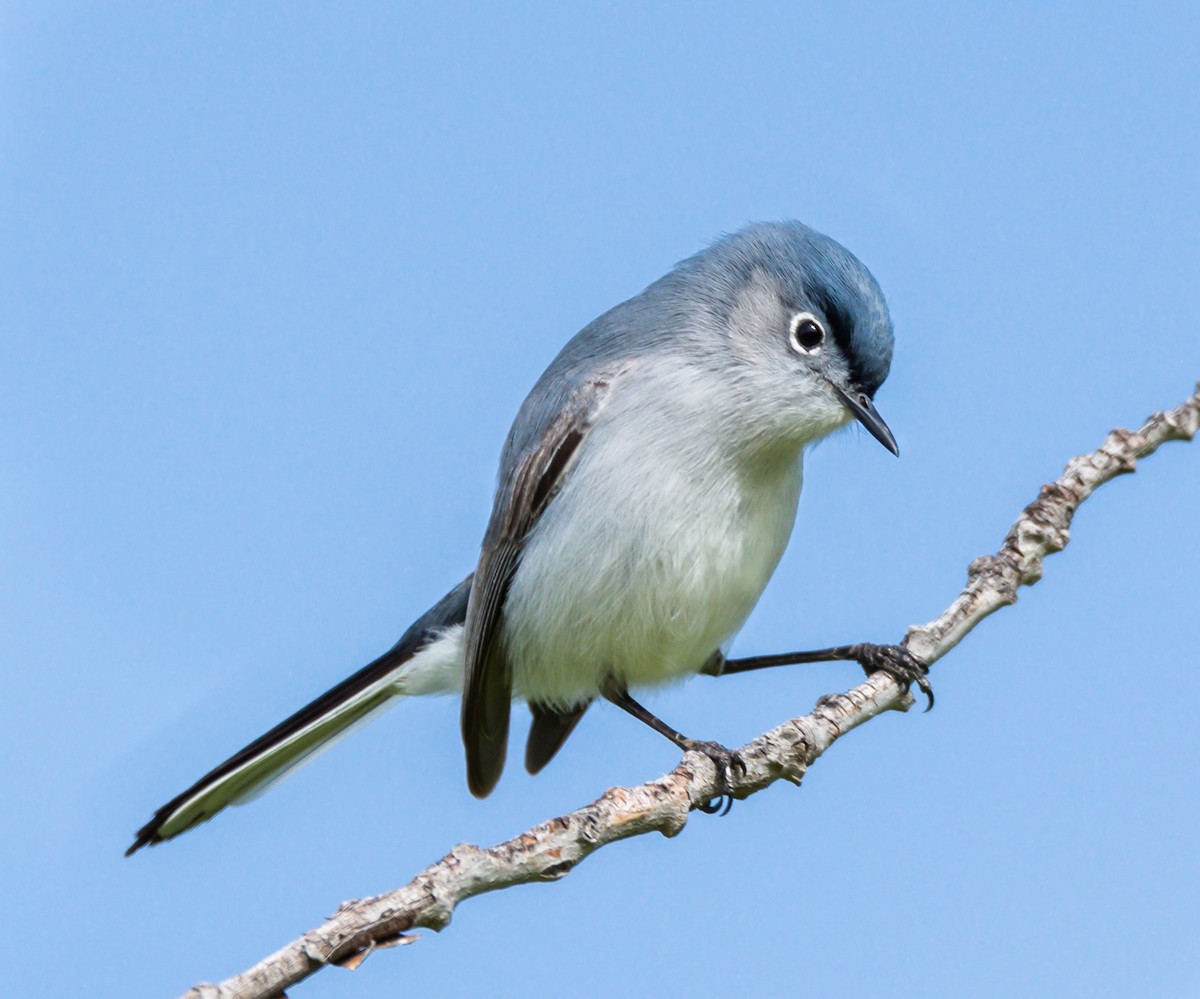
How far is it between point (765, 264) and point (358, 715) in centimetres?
196

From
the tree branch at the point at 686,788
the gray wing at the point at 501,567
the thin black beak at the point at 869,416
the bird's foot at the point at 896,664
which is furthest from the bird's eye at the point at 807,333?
the bird's foot at the point at 896,664

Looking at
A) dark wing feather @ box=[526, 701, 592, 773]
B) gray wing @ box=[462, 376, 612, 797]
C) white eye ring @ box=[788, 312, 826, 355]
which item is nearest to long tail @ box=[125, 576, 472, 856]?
gray wing @ box=[462, 376, 612, 797]

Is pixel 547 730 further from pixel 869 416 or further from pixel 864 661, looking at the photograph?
pixel 869 416

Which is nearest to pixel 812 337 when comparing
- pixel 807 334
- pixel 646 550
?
pixel 807 334

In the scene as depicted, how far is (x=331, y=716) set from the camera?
3.92 metres

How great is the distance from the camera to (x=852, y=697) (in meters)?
3.12

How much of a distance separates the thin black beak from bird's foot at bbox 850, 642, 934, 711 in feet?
1.90

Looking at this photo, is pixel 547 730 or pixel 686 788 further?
pixel 547 730

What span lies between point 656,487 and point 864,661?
88cm

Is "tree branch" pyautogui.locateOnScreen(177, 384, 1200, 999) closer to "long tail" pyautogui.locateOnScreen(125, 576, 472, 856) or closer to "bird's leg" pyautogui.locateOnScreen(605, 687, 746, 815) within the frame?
"bird's leg" pyautogui.locateOnScreen(605, 687, 746, 815)

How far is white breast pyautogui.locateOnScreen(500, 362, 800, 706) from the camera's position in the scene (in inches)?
141

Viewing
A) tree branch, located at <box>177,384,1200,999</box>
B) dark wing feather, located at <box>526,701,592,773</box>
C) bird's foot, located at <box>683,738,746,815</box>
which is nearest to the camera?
tree branch, located at <box>177,384,1200,999</box>

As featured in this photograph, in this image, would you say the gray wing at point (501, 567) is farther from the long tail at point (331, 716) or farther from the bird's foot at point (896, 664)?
the bird's foot at point (896, 664)

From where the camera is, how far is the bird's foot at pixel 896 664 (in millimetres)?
3338
